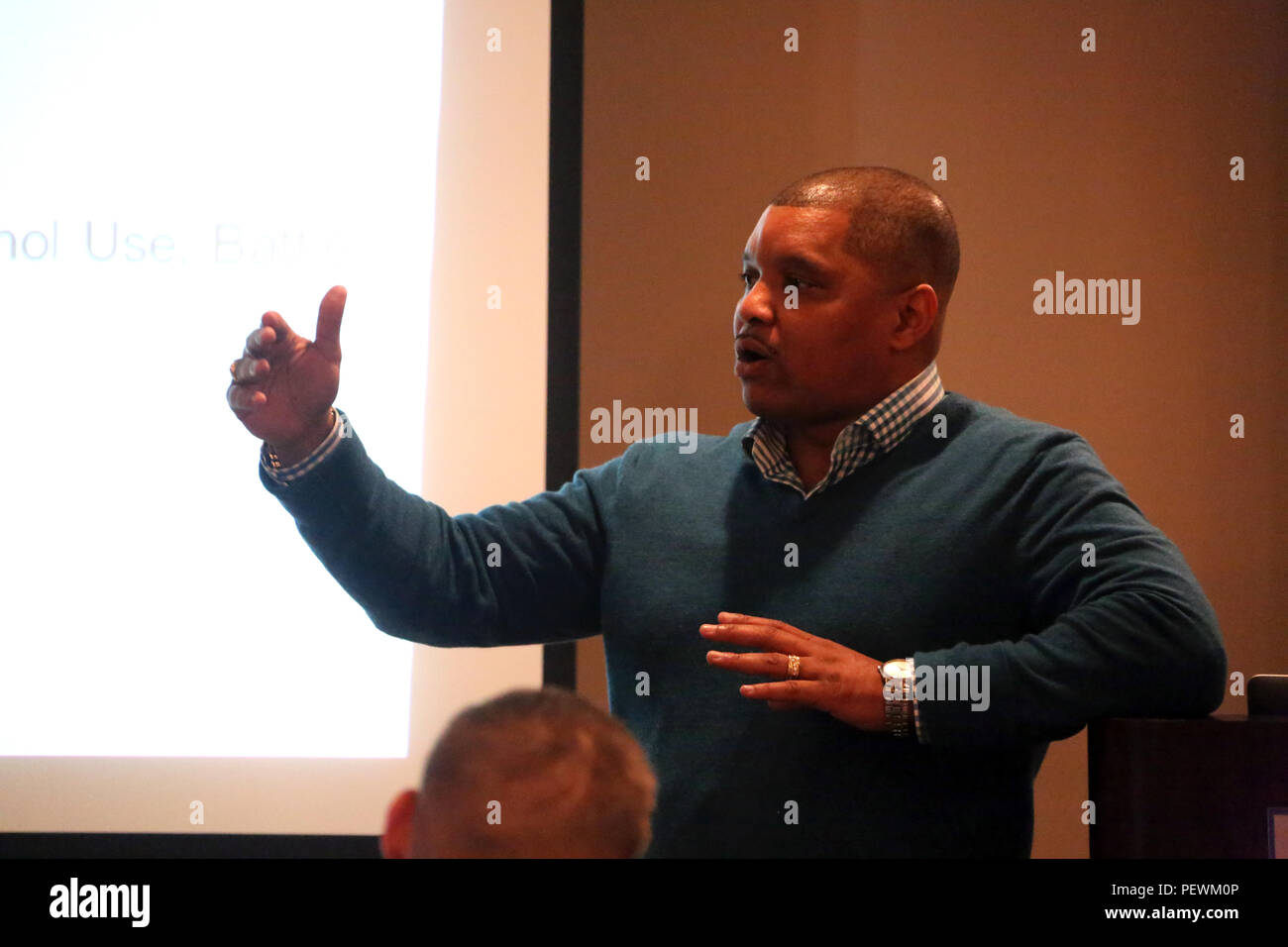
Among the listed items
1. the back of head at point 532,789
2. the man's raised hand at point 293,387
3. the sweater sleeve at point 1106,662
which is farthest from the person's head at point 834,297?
the back of head at point 532,789

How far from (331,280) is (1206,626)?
1349mm

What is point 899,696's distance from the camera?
45.7 inches

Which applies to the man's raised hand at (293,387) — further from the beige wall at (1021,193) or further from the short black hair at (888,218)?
the beige wall at (1021,193)

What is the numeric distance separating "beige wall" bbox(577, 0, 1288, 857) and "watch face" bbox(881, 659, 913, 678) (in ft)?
3.31

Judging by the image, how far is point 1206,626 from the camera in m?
1.16

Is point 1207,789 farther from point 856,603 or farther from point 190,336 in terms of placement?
point 190,336

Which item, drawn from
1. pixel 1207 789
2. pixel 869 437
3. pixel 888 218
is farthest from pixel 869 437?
pixel 1207 789

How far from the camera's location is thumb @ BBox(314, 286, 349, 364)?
4.06ft

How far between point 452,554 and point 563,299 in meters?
0.67

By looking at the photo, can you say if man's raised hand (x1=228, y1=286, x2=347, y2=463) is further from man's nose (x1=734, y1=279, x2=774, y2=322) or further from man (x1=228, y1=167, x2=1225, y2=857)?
man's nose (x1=734, y1=279, x2=774, y2=322)

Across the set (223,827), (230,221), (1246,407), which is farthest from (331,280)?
(1246,407)

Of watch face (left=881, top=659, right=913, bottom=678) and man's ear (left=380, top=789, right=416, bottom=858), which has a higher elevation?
watch face (left=881, top=659, right=913, bottom=678)

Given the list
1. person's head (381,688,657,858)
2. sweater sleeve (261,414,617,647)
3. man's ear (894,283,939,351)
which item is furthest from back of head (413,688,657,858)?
man's ear (894,283,939,351)

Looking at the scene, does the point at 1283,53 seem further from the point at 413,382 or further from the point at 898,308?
the point at 413,382
